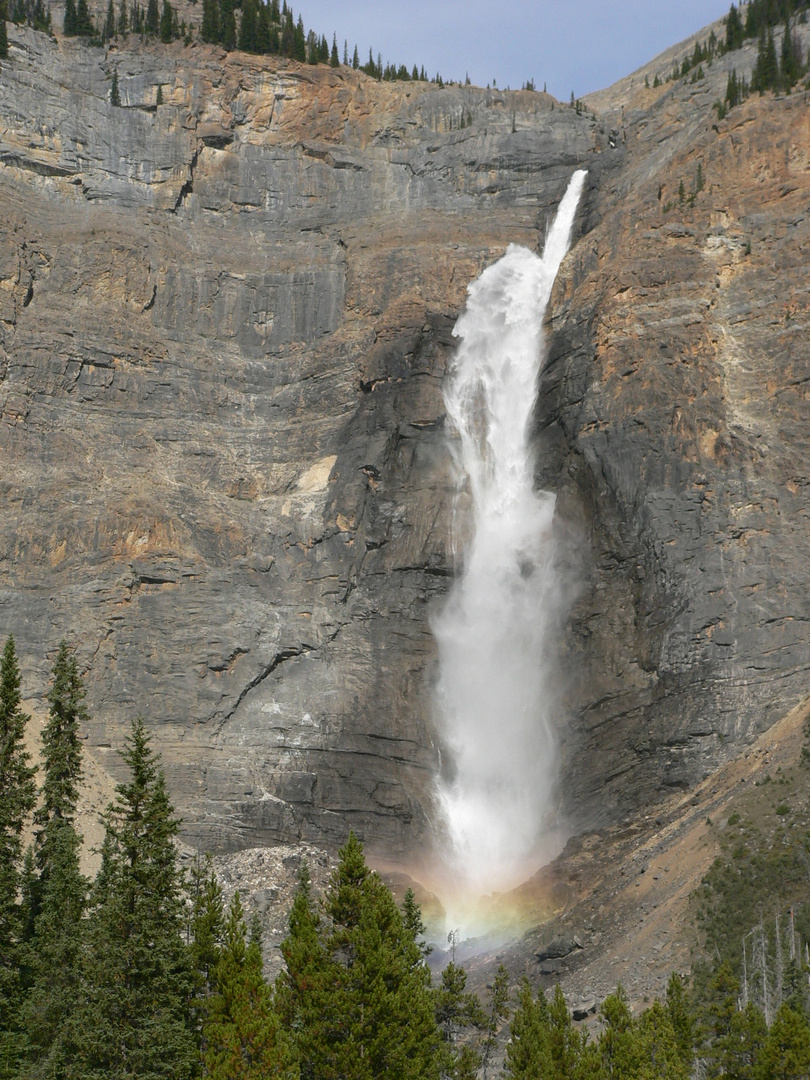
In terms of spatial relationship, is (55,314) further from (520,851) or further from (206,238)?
(520,851)

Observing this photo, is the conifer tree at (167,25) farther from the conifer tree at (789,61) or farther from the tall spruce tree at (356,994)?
the tall spruce tree at (356,994)

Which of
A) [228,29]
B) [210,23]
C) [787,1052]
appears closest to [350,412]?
[228,29]

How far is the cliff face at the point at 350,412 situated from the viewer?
222 feet

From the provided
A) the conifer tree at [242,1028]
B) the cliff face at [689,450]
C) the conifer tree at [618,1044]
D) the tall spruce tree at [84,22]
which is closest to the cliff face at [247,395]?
the tall spruce tree at [84,22]

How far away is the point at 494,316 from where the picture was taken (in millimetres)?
87750

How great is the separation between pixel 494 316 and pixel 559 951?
43870mm

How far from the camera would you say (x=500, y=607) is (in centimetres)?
7631

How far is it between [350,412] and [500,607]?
1647 cm

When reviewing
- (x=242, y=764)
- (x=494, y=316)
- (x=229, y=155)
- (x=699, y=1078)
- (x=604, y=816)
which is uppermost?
(x=229, y=155)

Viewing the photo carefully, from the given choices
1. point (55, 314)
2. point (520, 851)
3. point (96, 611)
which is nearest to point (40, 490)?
point (96, 611)

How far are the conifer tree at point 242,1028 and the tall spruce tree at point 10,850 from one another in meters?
6.24

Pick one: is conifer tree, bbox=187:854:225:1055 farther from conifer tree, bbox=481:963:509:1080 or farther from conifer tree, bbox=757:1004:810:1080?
conifer tree, bbox=757:1004:810:1080

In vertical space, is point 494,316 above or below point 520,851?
above

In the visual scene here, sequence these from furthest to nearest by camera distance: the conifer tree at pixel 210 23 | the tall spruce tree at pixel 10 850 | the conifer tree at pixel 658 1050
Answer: the conifer tree at pixel 210 23, the conifer tree at pixel 658 1050, the tall spruce tree at pixel 10 850
